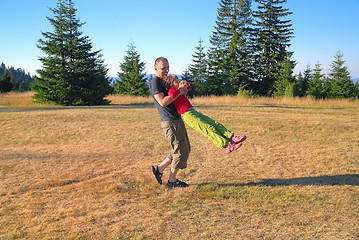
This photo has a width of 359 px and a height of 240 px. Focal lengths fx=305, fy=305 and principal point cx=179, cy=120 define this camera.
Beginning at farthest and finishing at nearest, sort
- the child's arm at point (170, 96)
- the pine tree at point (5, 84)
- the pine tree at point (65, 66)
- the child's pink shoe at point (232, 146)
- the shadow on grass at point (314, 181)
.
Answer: the pine tree at point (5, 84), the pine tree at point (65, 66), the shadow on grass at point (314, 181), the child's pink shoe at point (232, 146), the child's arm at point (170, 96)

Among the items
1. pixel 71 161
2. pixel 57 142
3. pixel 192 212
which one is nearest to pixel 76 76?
pixel 57 142

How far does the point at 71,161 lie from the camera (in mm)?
6633

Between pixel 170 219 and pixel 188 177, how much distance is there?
1.88 m

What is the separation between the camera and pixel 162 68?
14.2ft

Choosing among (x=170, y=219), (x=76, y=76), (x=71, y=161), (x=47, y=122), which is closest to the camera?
(x=170, y=219)

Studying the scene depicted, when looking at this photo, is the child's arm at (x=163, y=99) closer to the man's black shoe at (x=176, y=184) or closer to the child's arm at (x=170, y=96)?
the child's arm at (x=170, y=96)

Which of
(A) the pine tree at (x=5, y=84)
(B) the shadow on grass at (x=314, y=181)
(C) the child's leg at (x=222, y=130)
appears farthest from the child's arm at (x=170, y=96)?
(A) the pine tree at (x=5, y=84)

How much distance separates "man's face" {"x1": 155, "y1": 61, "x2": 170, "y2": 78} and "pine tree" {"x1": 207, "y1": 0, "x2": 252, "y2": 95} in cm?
3245

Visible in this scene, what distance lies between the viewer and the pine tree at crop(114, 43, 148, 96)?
116ft

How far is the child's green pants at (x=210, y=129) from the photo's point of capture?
14.3 ft

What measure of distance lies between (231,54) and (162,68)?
3478cm

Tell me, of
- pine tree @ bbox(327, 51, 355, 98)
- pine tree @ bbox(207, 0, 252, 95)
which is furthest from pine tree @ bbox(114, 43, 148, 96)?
pine tree @ bbox(327, 51, 355, 98)

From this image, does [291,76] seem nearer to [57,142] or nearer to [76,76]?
[76,76]

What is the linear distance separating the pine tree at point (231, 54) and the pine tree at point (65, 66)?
17817 mm
